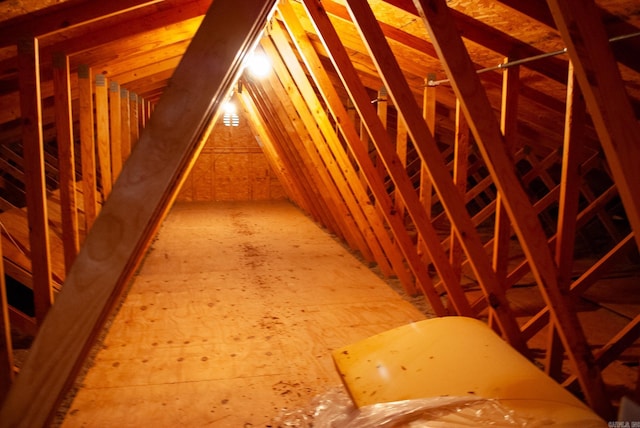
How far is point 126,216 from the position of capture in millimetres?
812

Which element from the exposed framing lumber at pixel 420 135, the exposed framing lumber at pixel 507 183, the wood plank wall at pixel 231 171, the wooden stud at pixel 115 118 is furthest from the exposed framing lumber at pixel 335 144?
the wood plank wall at pixel 231 171

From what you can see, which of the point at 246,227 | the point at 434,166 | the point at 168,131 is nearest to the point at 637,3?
the point at 434,166

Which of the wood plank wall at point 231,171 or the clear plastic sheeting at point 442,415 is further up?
the wood plank wall at point 231,171

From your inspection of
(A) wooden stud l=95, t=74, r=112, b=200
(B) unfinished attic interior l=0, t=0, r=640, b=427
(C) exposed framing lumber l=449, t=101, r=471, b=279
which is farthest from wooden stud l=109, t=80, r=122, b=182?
(C) exposed framing lumber l=449, t=101, r=471, b=279

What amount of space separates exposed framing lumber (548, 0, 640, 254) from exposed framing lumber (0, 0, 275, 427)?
780 millimetres

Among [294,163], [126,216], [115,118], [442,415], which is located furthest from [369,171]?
[294,163]

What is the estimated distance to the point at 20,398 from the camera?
31.2 inches

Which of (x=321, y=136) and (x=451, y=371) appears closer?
(x=451, y=371)

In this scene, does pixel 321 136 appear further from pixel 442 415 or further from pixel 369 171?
pixel 442 415

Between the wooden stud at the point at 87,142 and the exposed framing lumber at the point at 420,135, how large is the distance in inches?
86.0

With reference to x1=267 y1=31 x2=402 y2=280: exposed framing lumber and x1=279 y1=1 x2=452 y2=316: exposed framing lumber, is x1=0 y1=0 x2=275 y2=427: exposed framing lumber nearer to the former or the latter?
x1=279 y1=1 x2=452 y2=316: exposed framing lumber

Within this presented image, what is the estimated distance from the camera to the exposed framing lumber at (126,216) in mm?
796

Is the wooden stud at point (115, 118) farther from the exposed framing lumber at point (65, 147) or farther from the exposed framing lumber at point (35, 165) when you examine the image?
the exposed framing lumber at point (35, 165)

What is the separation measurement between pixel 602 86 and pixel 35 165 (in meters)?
2.46
